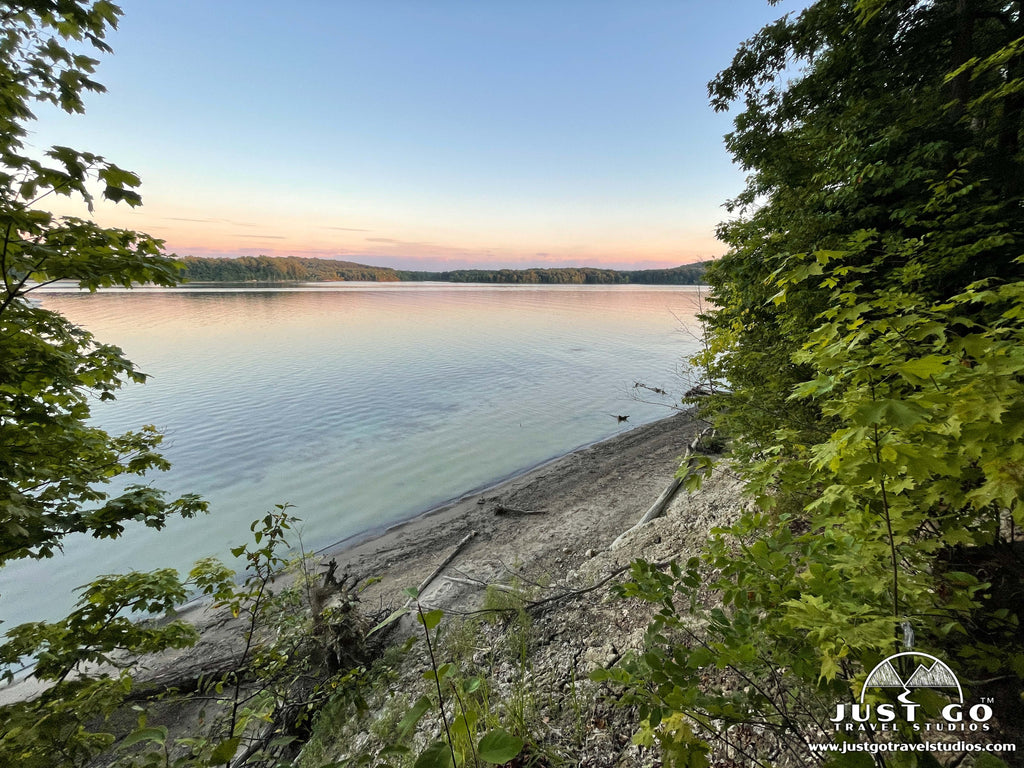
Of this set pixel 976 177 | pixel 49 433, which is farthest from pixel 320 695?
pixel 976 177

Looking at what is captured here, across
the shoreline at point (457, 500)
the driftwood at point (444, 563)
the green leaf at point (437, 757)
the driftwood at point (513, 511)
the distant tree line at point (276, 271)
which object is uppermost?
the distant tree line at point (276, 271)

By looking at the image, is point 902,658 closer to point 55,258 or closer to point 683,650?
point 683,650

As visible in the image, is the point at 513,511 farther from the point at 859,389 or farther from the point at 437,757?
the point at 437,757

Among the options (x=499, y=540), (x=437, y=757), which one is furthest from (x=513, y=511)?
(x=437, y=757)

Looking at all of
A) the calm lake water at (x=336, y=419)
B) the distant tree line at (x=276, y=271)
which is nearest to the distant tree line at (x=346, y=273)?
the distant tree line at (x=276, y=271)

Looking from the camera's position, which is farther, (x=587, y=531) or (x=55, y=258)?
(x=587, y=531)

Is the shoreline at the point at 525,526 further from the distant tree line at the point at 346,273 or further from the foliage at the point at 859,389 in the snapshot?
the distant tree line at the point at 346,273

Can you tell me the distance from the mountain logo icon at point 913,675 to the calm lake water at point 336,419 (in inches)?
306

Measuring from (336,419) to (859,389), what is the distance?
731 inches

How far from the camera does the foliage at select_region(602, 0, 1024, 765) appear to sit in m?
1.58

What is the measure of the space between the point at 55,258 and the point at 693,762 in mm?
4299

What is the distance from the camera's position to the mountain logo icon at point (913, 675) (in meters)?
1.57

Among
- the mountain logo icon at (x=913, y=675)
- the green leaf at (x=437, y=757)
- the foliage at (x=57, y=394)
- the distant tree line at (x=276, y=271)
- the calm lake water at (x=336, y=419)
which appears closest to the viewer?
the green leaf at (x=437, y=757)

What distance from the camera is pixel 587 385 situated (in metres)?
24.2
